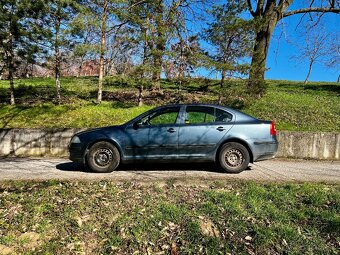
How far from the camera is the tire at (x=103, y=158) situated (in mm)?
6875

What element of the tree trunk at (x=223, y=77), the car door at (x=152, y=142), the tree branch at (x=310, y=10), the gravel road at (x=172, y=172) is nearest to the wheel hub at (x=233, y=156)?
the gravel road at (x=172, y=172)

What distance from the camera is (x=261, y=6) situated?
54.0 feet

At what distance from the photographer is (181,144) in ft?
22.5

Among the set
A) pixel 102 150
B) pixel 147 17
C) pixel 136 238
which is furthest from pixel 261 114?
pixel 136 238

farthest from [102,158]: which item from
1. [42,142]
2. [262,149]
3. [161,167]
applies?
[42,142]

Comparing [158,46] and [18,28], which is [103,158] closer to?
[158,46]

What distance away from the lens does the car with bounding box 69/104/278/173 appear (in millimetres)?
6848

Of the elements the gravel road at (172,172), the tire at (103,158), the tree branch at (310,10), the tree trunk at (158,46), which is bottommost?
the gravel road at (172,172)

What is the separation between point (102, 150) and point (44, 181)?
146 centimetres

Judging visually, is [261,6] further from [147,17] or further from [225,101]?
[147,17]

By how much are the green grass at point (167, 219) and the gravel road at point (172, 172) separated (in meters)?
0.74

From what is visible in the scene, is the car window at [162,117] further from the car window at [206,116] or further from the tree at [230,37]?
the tree at [230,37]

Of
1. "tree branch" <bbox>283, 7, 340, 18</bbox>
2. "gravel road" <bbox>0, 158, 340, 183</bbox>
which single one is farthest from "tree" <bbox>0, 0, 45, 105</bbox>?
"tree branch" <bbox>283, 7, 340, 18</bbox>

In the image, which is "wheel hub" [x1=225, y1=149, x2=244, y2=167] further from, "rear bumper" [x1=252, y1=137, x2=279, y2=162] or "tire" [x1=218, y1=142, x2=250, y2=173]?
"rear bumper" [x1=252, y1=137, x2=279, y2=162]
